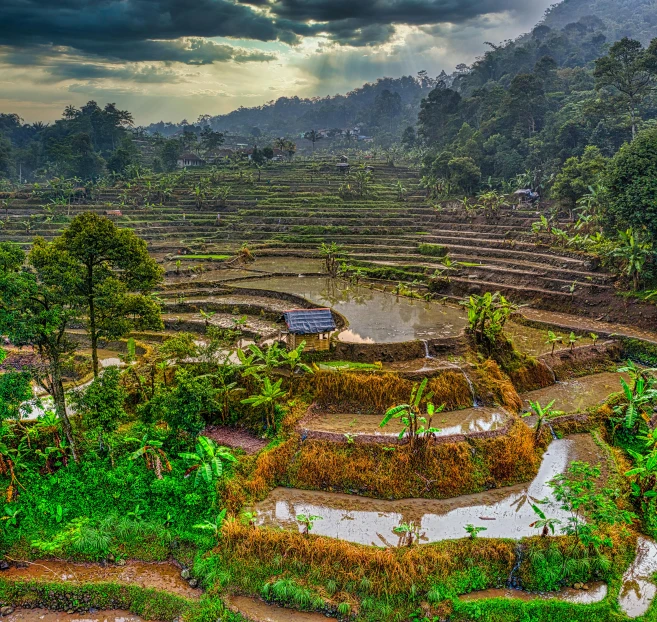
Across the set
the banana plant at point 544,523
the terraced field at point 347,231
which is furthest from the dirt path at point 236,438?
the terraced field at point 347,231

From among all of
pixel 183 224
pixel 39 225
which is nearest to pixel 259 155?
pixel 183 224

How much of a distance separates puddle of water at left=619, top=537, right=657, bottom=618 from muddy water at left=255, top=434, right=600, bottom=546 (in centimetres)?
137

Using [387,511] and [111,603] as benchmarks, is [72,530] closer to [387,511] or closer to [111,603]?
[111,603]

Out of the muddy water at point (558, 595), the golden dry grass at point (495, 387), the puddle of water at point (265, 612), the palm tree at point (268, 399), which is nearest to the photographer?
the puddle of water at point (265, 612)

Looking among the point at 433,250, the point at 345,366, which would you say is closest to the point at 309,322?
the point at 345,366

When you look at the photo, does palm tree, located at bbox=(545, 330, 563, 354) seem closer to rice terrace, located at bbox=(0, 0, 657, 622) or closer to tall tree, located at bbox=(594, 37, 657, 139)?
rice terrace, located at bbox=(0, 0, 657, 622)

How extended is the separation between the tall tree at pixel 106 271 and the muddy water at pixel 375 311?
252 inches

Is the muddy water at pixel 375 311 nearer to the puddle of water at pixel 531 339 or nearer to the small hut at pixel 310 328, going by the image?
the small hut at pixel 310 328

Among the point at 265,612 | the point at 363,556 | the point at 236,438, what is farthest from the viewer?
the point at 236,438

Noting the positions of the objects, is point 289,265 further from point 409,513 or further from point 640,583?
point 640,583

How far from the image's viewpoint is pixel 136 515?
10.1m

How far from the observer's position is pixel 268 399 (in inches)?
468

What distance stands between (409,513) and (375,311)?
10823mm

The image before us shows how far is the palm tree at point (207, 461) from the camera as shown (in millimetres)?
10102
